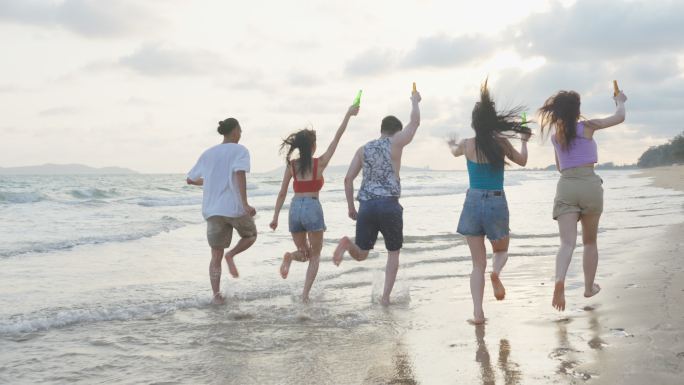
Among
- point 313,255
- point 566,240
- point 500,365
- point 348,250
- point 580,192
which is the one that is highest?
point 580,192

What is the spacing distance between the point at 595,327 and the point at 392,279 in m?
2.15

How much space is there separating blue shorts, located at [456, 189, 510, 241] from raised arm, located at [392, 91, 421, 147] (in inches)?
37.9

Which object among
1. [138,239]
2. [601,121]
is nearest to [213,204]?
[601,121]

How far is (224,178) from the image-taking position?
6691 millimetres

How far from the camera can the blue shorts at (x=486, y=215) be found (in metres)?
5.07

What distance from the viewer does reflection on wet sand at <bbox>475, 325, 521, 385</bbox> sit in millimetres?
3664

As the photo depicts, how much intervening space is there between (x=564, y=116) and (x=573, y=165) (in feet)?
1.35

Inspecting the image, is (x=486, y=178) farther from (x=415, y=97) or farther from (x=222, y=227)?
(x=222, y=227)

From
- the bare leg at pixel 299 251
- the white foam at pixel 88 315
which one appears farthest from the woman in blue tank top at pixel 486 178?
the white foam at pixel 88 315

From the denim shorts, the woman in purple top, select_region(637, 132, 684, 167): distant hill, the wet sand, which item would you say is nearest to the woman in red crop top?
the denim shorts

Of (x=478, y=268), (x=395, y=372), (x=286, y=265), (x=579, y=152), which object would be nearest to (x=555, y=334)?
(x=478, y=268)

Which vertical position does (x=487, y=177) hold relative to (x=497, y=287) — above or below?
above

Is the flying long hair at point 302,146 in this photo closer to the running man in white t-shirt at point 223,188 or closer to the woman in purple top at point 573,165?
the running man in white t-shirt at point 223,188

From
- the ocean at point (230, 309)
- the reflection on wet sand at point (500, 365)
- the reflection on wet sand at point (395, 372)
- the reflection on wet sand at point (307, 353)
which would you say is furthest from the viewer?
the ocean at point (230, 309)
